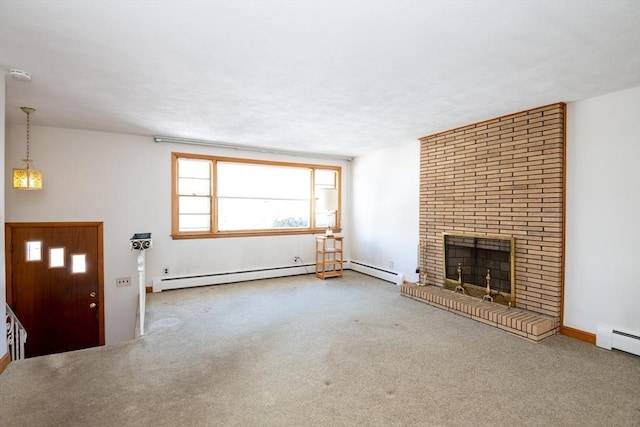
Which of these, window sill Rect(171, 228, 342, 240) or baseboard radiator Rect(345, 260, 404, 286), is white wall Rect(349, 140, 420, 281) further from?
window sill Rect(171, 228, 342, 240)

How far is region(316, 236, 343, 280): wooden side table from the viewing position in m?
6.10

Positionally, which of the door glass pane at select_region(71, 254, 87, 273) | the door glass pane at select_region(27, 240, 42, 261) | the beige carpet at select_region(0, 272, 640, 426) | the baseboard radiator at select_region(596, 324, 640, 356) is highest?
the door glass pane at select_region(27, 240, 42, 261)

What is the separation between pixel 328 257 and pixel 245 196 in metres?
2.16

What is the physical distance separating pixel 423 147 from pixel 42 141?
18.8 feet

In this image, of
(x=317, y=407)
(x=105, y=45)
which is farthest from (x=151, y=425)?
(x=105, y=45)

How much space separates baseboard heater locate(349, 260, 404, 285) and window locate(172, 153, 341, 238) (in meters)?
0.98

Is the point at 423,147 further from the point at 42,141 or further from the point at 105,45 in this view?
the point at 42,141

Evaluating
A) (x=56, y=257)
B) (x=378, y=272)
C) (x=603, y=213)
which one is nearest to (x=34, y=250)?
(x=56, y=257)

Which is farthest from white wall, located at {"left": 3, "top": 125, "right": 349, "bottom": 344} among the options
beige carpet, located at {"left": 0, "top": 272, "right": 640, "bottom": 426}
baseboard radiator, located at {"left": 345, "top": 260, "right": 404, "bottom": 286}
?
baseboard radiator, located at {"left": 345, "top": 260, "right": 404, "bottom": 286}

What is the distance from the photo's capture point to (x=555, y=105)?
3484 mm

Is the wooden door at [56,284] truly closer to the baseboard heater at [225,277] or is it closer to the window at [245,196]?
the baseboard heater at [225,277]

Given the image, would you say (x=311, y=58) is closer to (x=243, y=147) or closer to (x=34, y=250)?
(x=243, y=147)

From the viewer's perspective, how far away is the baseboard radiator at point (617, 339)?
3.00 m

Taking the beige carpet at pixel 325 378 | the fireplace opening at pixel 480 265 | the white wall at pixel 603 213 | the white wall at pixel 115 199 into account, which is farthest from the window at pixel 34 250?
the white wall at pixel 603 213
